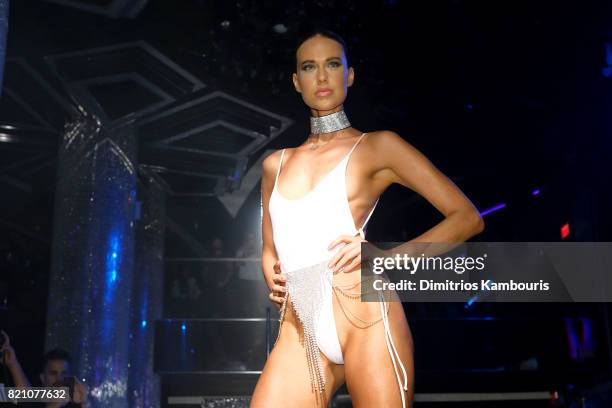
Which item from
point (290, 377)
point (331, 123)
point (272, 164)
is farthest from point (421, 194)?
point (290, 377)

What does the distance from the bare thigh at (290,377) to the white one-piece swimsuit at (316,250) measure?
29 millimetres

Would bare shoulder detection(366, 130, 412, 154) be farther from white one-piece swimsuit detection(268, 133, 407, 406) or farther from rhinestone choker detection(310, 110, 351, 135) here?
rhinestone choker detection(310, 110, 351, 135)

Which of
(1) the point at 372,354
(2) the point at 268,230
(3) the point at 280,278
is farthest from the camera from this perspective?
(2) the point at 268,230

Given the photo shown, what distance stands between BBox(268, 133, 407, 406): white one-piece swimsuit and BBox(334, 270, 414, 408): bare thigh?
0.11 ft

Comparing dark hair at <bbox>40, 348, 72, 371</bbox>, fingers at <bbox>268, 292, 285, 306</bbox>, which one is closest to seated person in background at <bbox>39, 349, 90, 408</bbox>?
dark hair at <bbox>40, 348, 72, 371</bbox>

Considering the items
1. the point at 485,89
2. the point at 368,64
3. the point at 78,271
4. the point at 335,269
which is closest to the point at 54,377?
the point at 78,271

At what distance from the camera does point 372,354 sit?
6.98 feet

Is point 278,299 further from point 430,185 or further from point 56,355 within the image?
point 56,355

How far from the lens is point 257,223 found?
11344 millimetres

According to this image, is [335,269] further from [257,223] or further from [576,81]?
[257,223]

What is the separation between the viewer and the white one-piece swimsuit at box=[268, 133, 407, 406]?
2.24m

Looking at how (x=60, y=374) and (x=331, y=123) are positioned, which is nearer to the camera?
(x=331, y=123)

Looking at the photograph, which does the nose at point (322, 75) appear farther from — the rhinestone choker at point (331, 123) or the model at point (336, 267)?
the rhinestone choker at point (331, 123)

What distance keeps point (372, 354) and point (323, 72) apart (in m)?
0.99
